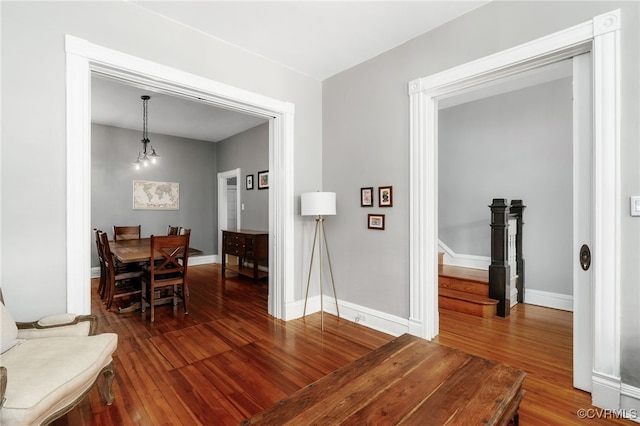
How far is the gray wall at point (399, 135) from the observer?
6.20 ft

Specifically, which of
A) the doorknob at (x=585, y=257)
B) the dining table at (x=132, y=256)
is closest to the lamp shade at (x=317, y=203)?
the dining table at (x=132, y=256)

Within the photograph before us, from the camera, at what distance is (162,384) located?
89.2 inches

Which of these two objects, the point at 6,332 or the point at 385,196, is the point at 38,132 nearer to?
the point at 6,332

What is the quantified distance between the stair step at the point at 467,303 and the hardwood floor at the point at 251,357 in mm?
126

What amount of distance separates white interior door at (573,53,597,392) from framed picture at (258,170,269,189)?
4.70 m

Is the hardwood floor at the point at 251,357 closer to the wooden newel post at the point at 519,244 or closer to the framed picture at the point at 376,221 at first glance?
the wooden newel post at the point at 519,244

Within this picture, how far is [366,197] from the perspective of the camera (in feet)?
11.2

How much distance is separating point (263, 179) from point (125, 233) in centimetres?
269

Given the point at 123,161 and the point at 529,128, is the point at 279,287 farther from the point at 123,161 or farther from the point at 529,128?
the point at 123,161

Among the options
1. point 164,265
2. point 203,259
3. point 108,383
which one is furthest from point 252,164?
point 108,383

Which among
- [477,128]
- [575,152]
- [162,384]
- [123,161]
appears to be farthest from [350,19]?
[123,161]

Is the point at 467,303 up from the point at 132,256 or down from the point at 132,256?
down

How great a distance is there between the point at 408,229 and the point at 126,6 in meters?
3.08

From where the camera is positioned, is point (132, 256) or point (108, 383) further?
point (132, 256)
